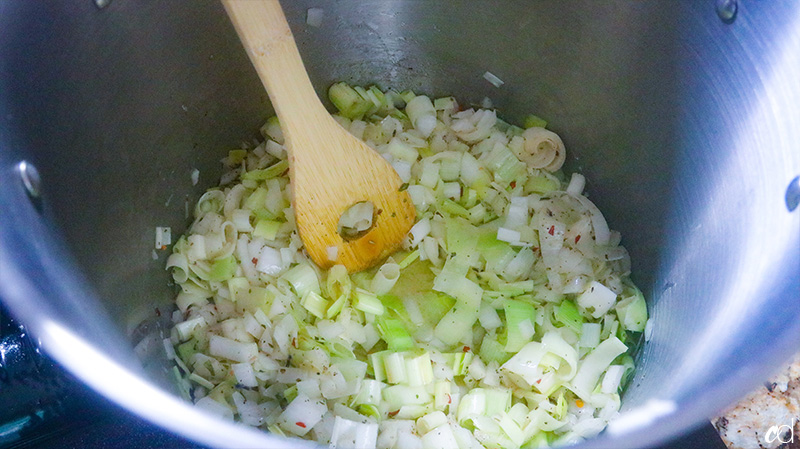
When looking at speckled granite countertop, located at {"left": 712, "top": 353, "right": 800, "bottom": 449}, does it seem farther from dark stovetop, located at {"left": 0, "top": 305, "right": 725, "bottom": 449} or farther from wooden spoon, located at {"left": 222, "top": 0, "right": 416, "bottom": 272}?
wooden spoon, located at {"left": 222, "top": 0, "right": 416, "bottom": 272}

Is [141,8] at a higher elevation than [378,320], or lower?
higher

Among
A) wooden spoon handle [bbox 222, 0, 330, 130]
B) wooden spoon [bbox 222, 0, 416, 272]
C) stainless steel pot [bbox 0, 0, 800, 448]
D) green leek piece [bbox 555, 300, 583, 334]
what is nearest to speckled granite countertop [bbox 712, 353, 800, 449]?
stainless steel pot [bbox 0, 0, 800, 448]

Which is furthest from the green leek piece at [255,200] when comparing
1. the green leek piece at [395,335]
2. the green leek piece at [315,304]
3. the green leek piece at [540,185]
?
the green leek piece at [540,185]

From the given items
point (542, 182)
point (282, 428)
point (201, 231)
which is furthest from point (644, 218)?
point (201, 231)

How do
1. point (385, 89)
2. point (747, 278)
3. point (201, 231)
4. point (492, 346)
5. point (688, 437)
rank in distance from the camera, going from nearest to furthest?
point (747, 278)
point (688, 437)
point (492, 346)
point (201, 231)
point (385, 89)

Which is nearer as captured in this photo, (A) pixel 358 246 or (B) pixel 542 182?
(A) pixel 358 246

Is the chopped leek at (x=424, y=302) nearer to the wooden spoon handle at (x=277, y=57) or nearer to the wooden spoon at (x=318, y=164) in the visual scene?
the wooden spoon at (x=318, y=164)

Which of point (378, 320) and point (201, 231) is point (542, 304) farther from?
point (201, 231)
